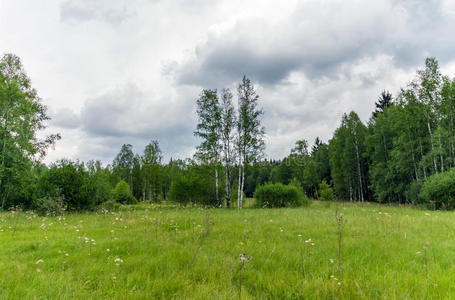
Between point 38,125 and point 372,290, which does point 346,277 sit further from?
point 38,125

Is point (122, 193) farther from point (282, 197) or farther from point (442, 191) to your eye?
point (442, 191)

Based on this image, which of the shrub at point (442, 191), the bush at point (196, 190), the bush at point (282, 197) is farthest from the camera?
the bush at point (196, 190)

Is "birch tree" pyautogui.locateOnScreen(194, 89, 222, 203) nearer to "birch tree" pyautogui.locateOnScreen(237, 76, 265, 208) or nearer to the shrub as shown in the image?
"birch tree" pyautogui.locateOnScreen(237, 76, 265, 208)

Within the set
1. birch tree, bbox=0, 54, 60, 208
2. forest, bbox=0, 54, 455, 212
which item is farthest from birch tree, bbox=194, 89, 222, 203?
birch tree, bbox=0, 54, 60, 208

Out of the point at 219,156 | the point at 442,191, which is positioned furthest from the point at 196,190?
the point at 442,191

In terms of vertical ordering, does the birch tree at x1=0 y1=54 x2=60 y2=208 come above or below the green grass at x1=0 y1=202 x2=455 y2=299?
above

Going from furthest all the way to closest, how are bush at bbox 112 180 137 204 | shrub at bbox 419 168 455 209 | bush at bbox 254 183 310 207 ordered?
bush at bbox 112 180 137 204, bush at bbox 254 183 310 207, shrub at bbox 419 168 455 209

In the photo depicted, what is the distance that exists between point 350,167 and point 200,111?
30582mm

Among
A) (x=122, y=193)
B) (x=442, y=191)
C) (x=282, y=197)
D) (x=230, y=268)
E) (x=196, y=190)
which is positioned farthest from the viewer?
(x=122, y=193)

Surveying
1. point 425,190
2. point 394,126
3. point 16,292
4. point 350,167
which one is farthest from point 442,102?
point 16,292

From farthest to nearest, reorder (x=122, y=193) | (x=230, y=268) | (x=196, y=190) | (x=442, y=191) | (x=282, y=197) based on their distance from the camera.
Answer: (x=122, y=193) < (x=196, y=190) < (x=282, y=197) < (x=442, y=191) < (x=230, y=268)

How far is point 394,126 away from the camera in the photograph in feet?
91.0

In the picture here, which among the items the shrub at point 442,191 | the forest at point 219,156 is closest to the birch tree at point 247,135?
the forest at point 219,156

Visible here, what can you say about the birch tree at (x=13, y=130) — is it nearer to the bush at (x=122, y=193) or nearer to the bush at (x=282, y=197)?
the bush at (x=122, y=193)
